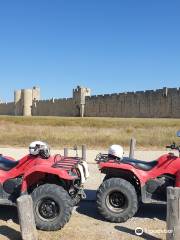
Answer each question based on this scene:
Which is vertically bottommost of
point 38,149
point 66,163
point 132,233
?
point 132,233

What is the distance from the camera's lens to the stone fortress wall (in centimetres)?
5691

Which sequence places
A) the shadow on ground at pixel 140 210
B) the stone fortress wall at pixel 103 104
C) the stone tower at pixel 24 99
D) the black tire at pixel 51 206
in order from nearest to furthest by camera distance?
the black tire at pixel 51 206 → the shadow on ground at pixel 140 210 → the stone fortress wall at pixel 103 104 → the stone tower at pixel 24 99

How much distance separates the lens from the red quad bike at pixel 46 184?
6.82 m

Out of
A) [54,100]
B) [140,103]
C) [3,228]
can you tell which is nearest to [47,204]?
[3,228]

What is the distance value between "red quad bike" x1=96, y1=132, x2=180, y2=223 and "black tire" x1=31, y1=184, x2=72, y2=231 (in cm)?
79

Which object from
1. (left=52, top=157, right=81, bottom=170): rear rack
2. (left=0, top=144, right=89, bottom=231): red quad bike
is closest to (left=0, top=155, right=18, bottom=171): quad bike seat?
(left=0, top=144, right=89, bottom=231): red quad bike

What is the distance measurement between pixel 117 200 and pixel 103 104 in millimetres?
64521

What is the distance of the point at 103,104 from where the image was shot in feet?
236

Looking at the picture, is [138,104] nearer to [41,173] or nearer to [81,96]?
[81,96]

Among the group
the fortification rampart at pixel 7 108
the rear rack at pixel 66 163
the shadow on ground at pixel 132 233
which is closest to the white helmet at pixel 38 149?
the rear rack at pixel 66 163

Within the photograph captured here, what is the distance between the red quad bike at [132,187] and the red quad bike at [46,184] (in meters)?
0.42

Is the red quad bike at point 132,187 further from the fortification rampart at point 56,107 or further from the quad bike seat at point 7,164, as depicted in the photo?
the fortification rampart at point 56,107

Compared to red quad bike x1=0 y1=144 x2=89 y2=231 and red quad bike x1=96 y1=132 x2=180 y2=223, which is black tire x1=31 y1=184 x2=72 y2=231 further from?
red quad bike x1=96 y1=132 x2=180 y2=223

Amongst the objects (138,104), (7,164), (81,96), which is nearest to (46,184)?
(7,164)
